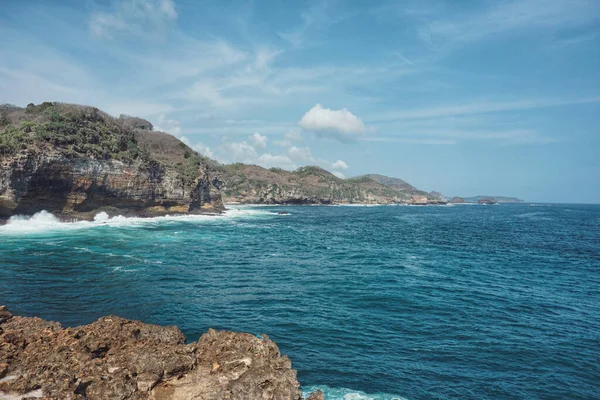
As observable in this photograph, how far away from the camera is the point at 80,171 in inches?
2087

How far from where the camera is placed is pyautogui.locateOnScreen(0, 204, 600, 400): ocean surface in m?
13.4

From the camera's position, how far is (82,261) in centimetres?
2875

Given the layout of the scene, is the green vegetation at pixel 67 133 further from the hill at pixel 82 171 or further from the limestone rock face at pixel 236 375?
the limestone rock face at pixel 236 375

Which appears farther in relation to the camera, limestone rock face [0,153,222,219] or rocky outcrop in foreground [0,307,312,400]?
limestone rock face [0,153,222,219]

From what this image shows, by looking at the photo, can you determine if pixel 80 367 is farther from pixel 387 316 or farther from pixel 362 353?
pixel 387 316

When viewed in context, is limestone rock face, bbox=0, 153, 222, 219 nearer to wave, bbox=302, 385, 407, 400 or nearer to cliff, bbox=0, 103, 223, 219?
cliff, bbox=0, 103, 223, 219

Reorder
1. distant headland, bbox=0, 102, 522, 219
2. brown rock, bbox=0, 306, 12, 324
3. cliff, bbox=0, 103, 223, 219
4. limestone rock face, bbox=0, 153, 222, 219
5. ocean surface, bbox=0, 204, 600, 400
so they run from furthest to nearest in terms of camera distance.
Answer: distant headland, bbox=0, 102, 522, 219 < cliff, bbox=0, 103, 223, 219 < limestone rock face, bbox=0, 153, 222, 219 < ocean surface, bbox=0, 204, 600, 400 < brown rock, bbox=0, 306, 12, 324

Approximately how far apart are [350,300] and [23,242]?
112 ft

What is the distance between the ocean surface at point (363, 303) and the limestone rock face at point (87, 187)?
8.82m

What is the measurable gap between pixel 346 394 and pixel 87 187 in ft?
180

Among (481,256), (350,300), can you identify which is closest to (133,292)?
(350,300)

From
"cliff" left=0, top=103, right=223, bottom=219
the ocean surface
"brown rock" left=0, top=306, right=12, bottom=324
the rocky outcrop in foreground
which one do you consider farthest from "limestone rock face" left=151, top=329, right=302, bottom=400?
"cliff" left=0, top=103, right=223, bottom=219

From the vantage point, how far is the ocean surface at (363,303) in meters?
13.4

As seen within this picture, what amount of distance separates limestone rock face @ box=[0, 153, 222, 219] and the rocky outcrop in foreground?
44.0 meters
